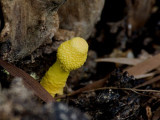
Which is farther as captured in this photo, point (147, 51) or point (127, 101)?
point (147, 51)

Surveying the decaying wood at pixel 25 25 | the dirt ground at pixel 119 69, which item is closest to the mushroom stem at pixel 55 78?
the dirt ground at pixel 119 69

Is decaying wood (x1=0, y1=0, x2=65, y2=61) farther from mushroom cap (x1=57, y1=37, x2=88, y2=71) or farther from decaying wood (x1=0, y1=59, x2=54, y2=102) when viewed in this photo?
mushroom cap (x1=57, y1=37, x2=88, y2=71)

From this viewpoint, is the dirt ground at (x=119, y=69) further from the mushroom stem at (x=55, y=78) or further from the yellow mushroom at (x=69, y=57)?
the yellow mushroom at (x=69, y=57)

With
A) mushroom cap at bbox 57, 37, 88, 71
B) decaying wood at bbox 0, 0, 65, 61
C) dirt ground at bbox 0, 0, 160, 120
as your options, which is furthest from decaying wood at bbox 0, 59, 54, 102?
mushroom cap at bbox 57, 37, 88, 71

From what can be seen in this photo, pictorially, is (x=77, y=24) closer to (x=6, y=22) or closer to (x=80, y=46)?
Answer: (x=80, y=46)

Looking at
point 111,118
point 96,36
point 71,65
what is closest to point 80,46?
point 71,65

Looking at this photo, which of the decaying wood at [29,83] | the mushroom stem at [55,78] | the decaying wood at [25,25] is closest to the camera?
the decaying wood at [25,25]

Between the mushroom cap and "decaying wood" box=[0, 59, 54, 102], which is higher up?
the mushroom cap

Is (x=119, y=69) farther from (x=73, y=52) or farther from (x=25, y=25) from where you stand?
(x=25, y=25)
